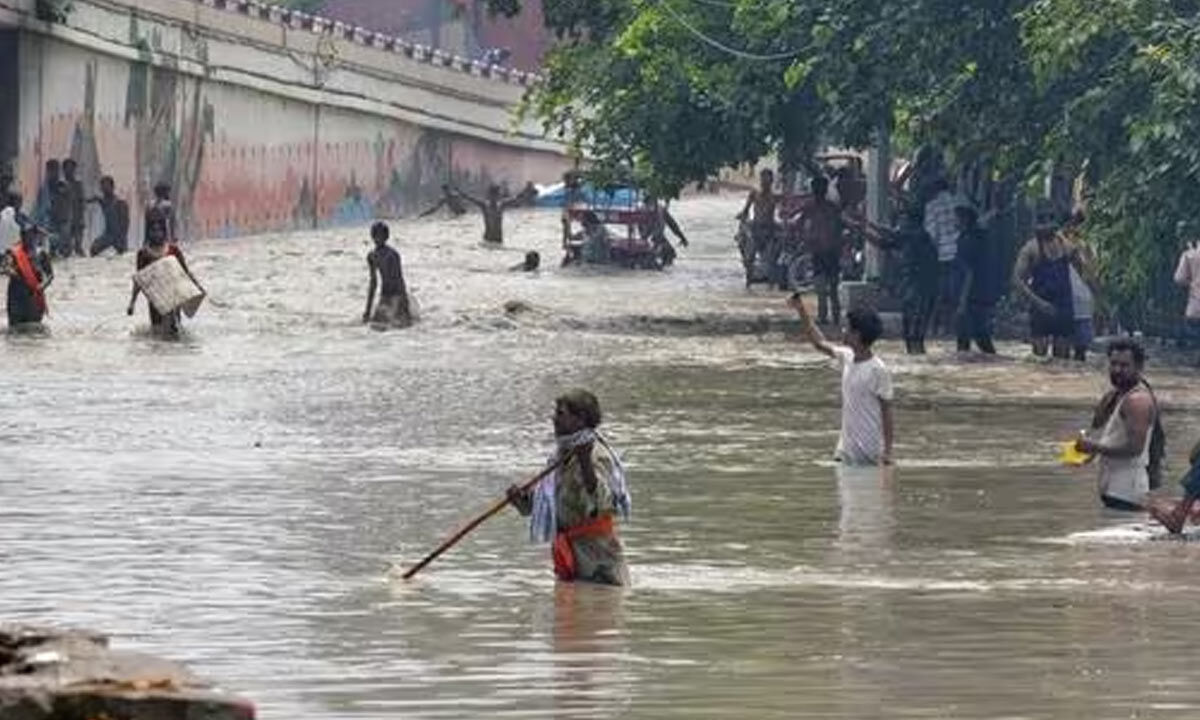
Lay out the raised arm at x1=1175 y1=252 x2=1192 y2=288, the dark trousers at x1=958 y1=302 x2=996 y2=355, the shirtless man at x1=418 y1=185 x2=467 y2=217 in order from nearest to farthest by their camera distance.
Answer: the raised arm at x1=1175 y1=252 x2=1192 y2=288, the dark trousers at x1=958 y1=302 x2=996 y2=355, the shirtless man at x1=418 y1=185 x2=467 y2=217

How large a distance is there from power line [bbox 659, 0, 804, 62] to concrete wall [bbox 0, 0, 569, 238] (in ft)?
36.4

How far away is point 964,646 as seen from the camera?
13.3 m

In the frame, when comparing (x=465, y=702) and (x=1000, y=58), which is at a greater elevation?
(x=1000, y=58)

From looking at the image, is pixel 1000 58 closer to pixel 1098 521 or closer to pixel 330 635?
pixel 1098 521

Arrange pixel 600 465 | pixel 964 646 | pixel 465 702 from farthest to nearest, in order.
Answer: pixel 600 465 < pixel 964 646 < pixel 465 702

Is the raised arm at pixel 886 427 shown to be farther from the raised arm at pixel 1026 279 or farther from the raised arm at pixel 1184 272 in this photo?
the raised arm at pixel 1026 279

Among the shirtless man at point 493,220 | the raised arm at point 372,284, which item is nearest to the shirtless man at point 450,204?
the shirtless man at point 493,220

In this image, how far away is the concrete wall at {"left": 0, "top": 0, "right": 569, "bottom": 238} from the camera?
5019 cm

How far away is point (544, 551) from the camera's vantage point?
1664 cm

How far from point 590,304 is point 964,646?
90.5ft

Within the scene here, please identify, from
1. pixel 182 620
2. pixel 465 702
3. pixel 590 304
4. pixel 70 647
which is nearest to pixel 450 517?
pixel 182 620

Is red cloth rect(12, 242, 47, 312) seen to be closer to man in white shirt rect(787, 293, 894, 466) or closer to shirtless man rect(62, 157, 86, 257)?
man in white shirt rect(787, 293, 894, 466)

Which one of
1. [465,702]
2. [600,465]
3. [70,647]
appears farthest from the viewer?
[600,465]

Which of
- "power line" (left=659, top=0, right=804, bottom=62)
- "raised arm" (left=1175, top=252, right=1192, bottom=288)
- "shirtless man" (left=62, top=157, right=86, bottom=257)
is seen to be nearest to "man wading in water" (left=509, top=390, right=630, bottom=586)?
"raised arm" (left=1175, top=252, right=1192, bottom=288)
